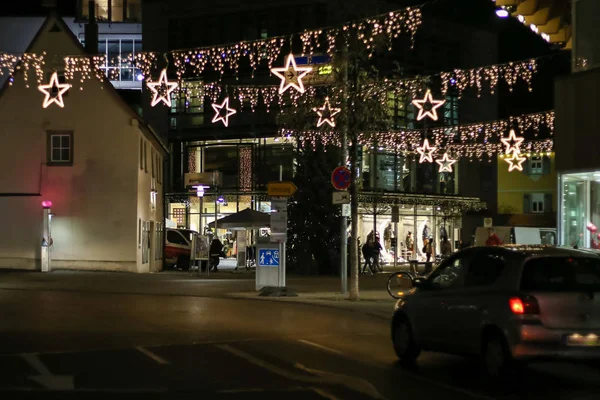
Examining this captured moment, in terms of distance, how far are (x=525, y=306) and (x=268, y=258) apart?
17169 millimetres

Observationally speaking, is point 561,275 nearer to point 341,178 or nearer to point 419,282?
point 419,282

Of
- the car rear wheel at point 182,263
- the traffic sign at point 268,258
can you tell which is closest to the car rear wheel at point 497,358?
the traffic sign at point 268,258

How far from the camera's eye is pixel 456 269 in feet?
39.8

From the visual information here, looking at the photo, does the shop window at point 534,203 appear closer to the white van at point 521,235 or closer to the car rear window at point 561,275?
the white van at point 521,235

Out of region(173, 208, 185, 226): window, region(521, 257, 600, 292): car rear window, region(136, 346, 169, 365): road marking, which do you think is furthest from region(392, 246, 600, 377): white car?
region(173, 208, 185, 226): window

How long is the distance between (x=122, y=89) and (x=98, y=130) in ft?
88.4

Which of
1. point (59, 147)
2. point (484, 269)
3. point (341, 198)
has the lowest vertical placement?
point (484, 269)

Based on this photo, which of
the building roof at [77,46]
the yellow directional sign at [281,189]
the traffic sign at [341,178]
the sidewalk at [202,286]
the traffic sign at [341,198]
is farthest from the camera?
the building roof at [77,46]

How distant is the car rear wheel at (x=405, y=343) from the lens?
41.3ft

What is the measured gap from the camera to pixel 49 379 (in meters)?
11.1

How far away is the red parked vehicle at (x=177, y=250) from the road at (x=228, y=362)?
24052mm

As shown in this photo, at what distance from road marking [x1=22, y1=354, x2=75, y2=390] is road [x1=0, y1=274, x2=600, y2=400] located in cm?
1

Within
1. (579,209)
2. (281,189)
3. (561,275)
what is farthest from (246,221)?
(561,275)

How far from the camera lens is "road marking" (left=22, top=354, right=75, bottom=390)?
10.6 meters
